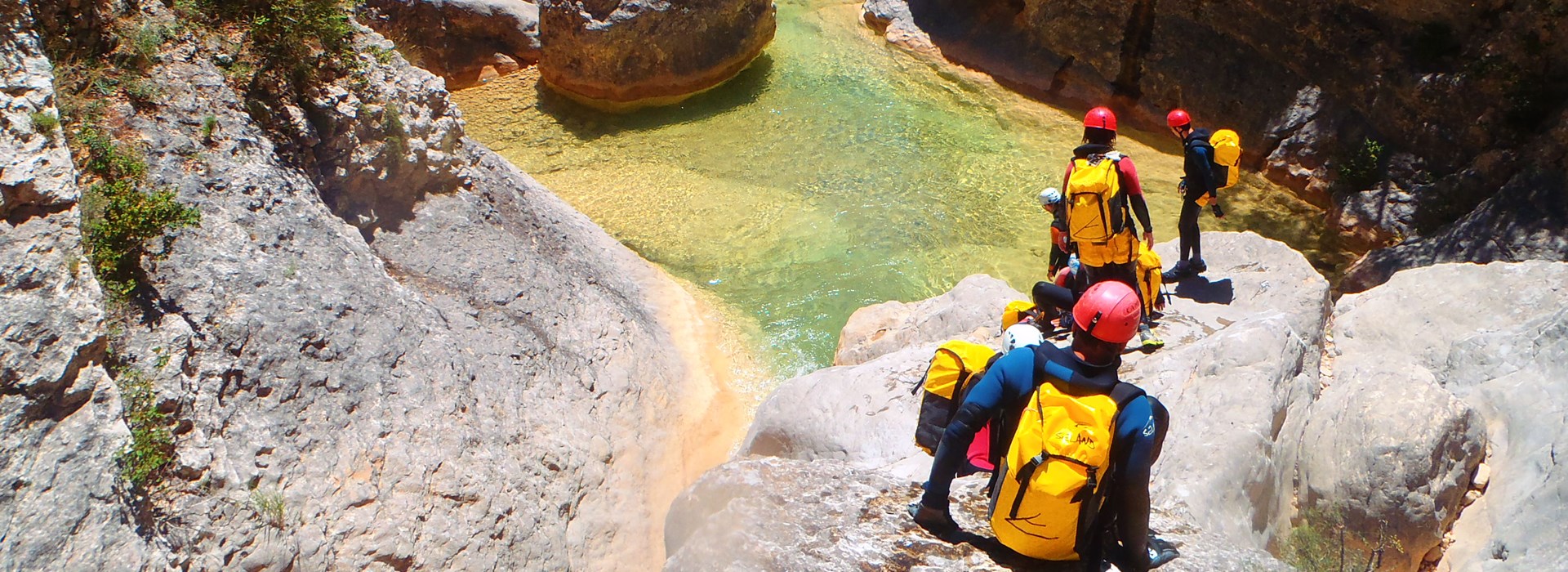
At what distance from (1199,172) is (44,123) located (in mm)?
5799

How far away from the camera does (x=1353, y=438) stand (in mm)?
4363

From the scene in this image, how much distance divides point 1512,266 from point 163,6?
7408mm

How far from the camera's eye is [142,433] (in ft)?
11.7

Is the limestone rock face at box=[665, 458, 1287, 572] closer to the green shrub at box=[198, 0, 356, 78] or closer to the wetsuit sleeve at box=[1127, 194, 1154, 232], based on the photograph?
the wetsuit sleeve at box=[1127, 194, 1154, 232]

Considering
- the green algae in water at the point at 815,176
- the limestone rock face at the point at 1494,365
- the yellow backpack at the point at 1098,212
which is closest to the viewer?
the limestone rock face at the point at 1494,365

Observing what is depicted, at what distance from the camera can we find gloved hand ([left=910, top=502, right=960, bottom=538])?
3242mm

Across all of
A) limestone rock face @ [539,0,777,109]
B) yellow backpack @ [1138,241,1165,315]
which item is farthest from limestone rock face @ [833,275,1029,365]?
limestone rock face @ [539,0,777,109]

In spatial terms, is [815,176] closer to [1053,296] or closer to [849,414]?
[1053,296]

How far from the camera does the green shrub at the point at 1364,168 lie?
8562 mm

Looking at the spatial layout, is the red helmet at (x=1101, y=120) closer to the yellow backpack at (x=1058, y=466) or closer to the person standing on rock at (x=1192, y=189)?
the person standing on rock at (x=1192, y=189)

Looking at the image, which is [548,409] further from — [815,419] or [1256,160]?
[1256,160]

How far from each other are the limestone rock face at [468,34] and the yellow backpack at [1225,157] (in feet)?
25.9

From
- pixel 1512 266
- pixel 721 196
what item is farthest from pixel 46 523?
pixel 1512 266

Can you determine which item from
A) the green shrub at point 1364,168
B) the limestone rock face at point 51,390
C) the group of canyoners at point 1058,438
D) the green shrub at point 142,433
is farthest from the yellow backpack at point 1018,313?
the green shrub at point 1364,168
